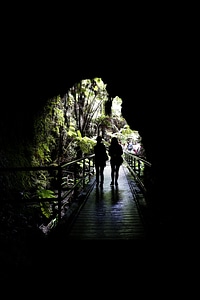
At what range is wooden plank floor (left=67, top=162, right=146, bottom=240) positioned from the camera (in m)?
4.88

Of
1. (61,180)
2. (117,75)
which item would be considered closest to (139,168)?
(117,75)

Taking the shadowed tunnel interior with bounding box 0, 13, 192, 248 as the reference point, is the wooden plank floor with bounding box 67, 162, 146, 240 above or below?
below

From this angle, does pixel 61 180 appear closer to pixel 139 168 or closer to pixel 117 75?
pixel 139 168

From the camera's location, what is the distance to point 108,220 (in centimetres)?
580

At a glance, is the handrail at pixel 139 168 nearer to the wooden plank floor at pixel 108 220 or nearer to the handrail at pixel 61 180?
the wooden plank floor at pixel 108 220

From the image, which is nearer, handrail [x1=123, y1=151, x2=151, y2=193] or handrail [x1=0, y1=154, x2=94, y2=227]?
handrail [x1=0, y1=154, x2=94, y2=227]

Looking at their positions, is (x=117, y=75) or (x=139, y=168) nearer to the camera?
(x=117, y=75)

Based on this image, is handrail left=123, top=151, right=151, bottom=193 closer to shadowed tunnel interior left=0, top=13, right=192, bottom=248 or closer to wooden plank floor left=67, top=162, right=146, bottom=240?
shadowed tunnel interior left=0, top=13, right=192, bottom=248

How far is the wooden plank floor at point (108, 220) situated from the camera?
4.88m

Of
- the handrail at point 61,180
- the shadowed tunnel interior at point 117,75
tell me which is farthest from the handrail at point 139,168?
the handrail at point 61,180

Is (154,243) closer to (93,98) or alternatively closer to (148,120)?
(148,120)

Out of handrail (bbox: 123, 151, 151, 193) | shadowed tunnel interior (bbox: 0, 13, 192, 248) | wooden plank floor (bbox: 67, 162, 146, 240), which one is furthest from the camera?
handrail (bbox: 123, 151, 151, 193)

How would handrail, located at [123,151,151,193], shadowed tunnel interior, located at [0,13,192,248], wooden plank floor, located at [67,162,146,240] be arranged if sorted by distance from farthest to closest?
handrail, located at [123,151,151,193] < shadowed tunnel interior, located at [0,13,192,248] < wooden plank floor, located at [67,162,146,240]

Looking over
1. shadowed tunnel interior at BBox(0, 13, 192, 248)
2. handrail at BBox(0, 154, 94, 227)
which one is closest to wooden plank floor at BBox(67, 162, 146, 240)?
handrail at BBox(0, 154, 94, 227)
